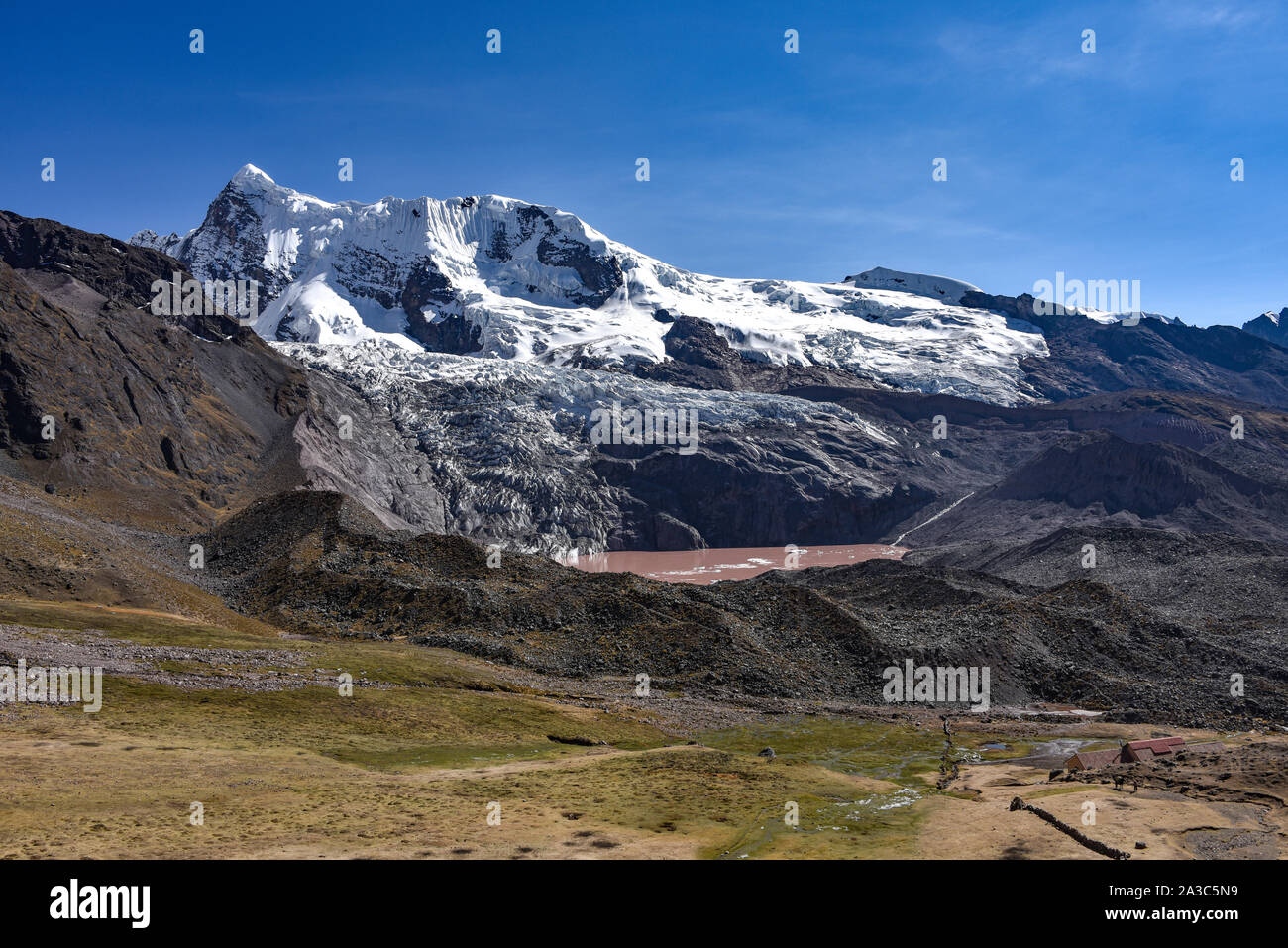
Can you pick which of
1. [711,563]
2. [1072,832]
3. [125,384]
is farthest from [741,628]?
[125,384]

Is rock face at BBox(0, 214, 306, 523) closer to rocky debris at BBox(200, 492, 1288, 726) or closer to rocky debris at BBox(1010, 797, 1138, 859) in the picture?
rocky debris at BBox(200, 492, 1288, 726)

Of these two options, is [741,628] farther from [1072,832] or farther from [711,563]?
[711,563]

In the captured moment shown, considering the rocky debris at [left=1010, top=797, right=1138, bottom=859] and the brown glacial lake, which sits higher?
the rocky debris at [left=1010, top=797, right=1138, bottom=859]

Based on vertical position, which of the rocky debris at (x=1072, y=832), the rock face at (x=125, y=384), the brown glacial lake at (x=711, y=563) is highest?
the rock face at (x=125, y=384)

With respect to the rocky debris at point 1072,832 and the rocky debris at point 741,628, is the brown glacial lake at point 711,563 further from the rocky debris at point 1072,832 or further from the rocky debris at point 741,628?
the rocky debris at point 1072,832

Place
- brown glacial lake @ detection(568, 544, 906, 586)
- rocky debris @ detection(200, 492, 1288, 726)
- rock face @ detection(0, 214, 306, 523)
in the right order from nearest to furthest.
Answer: rocky debris @ detection(200, 492, 1288, 726) < rock face @ detection(0, 214, 306, 523) < brown glacial lake @ detection(568, 544, 906, 586)

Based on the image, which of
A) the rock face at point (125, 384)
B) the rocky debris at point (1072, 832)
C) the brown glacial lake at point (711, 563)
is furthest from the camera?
the brown glacial lake at point (711, 563)

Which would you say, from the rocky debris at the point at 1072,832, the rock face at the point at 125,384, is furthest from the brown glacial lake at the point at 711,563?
the rocky debris at the point at 1072,832

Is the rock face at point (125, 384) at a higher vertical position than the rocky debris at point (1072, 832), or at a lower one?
higher

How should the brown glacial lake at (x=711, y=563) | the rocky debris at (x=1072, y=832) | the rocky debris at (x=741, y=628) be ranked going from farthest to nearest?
the brown glacial lake at (x=711, y=563) < the rocky debris at (x=741, y=628) < the rocky debris at (x=1072, y=832)

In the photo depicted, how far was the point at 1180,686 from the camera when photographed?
71.6m

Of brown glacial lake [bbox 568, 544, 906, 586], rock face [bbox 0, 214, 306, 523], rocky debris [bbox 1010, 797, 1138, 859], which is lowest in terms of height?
brown glacial lake [bbox 568, 544, 906, 586]

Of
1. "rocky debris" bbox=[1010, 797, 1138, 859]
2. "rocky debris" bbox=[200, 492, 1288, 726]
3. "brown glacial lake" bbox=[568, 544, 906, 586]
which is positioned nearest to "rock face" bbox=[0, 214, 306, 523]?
"rocky debris" bbox=[200, 492, 1288, 726]
